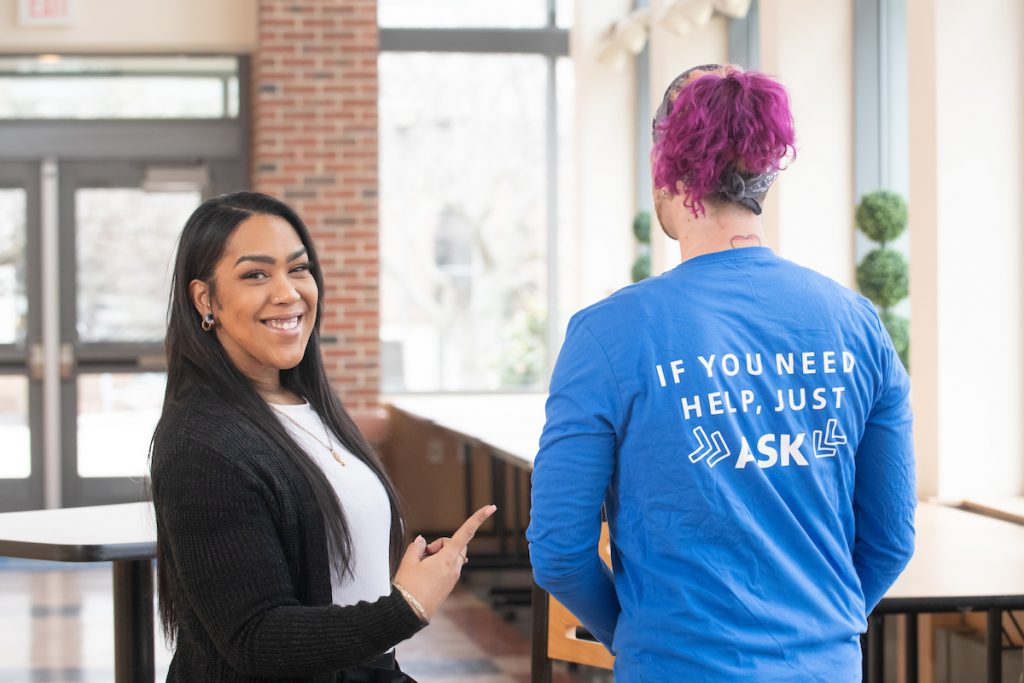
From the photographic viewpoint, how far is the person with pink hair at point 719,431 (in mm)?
1515

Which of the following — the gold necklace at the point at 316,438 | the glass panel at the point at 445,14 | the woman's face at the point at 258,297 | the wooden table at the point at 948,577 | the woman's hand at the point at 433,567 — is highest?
the glass panel at the point at 445,14

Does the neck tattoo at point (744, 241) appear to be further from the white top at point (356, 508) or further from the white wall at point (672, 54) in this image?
the white wall at point (672, 54)

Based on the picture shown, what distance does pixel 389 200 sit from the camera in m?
9.20

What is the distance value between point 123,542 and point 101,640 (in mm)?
3229

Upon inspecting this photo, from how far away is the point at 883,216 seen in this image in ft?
17.9

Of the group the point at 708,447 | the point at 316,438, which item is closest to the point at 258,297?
the point at 316,438

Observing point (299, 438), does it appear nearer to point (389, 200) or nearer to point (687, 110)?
point (687, 110)

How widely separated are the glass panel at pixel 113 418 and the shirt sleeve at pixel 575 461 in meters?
6.93

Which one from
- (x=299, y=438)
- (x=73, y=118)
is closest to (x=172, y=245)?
(x=73, y=118)

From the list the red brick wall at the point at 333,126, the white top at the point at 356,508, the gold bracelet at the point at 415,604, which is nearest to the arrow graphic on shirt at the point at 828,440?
the gold bracelet at the point at 415,604

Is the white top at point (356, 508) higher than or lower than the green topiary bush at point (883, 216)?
lower

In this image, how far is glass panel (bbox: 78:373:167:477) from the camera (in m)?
8.20

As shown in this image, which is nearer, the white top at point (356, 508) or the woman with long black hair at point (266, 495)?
the woman with long black hair at point (266, 495)

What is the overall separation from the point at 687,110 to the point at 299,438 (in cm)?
66
